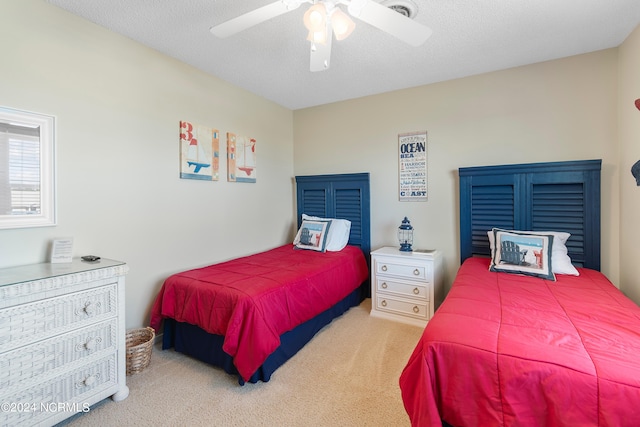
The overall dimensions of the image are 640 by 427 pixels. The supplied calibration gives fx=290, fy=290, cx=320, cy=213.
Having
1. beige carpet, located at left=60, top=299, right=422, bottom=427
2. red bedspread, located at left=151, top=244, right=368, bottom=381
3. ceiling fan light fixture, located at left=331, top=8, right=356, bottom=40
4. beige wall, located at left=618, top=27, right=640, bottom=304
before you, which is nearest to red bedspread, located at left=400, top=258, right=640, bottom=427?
beige carpet, located at left=60, top=299, right=422, bottom=427

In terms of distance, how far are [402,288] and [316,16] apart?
235 centimetres

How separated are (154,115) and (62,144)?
69 cm

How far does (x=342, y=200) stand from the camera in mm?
3592

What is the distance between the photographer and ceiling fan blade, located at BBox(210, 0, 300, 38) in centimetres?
147

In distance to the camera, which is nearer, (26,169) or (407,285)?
(26,169)

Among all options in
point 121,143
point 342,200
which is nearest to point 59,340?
point 121,143

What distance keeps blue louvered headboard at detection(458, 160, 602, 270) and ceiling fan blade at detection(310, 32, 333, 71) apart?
1.83 metres

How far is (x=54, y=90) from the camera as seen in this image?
6.11 ft

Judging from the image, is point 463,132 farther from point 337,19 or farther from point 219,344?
point 219,344

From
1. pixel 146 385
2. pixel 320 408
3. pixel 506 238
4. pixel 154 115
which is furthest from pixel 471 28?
pixel 146 385

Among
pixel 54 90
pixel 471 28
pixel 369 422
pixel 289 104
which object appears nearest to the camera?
pixel 369 422

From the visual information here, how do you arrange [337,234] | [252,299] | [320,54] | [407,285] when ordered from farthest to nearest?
[337,234]
[407,285]
[252,299]
[320,54]

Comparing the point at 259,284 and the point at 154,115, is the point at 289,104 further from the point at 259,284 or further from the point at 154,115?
the point at 259,284

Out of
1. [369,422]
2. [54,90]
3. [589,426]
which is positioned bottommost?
[369,422]
